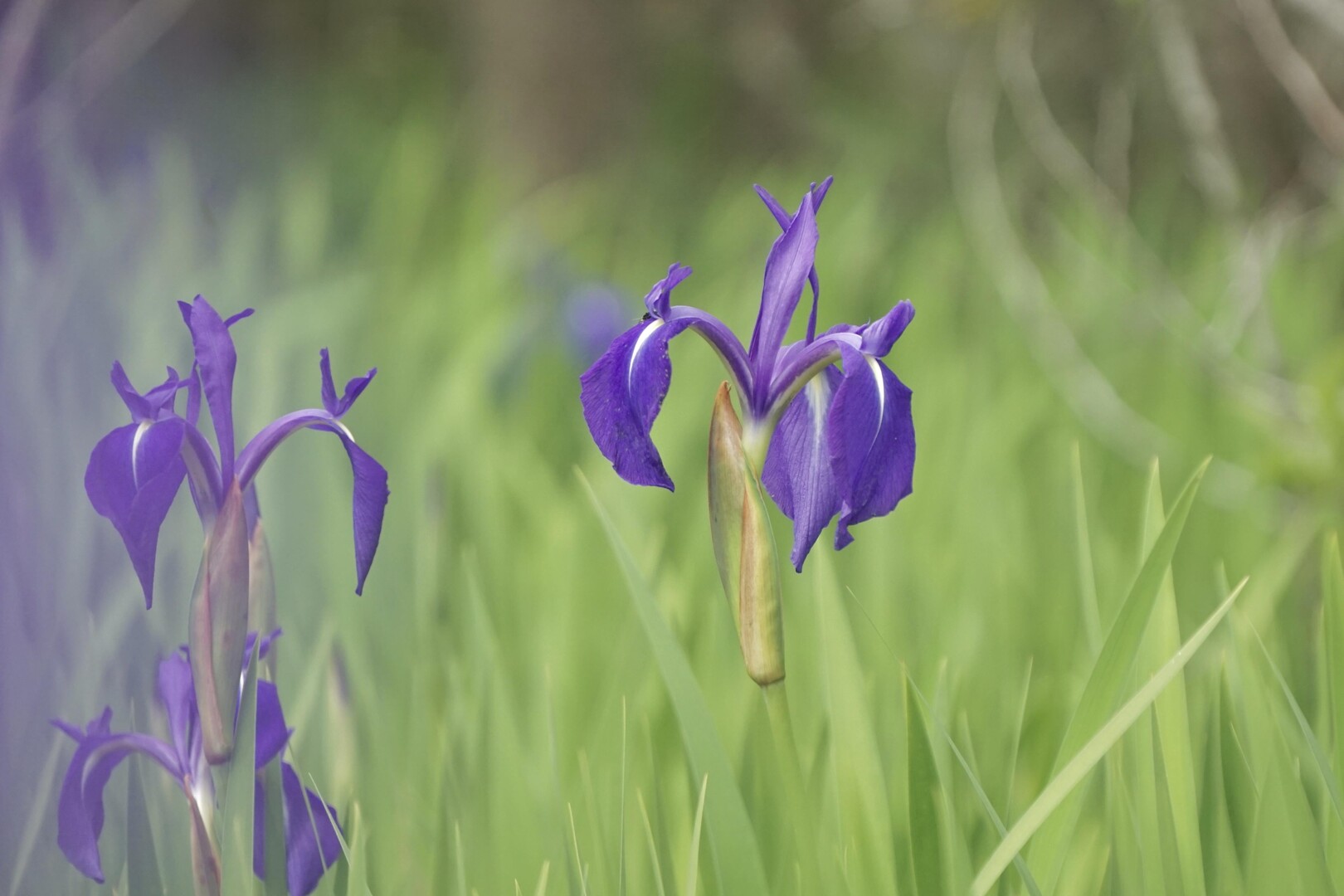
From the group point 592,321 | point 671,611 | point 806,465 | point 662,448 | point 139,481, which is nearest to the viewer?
point 139,481

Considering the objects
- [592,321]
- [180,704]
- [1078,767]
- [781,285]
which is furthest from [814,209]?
[592,321]

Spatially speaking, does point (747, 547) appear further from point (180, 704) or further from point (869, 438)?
point (180, 704)

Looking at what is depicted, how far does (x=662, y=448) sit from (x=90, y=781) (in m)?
0.94

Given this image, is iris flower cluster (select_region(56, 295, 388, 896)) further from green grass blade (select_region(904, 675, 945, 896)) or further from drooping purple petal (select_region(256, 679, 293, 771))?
green grass blade (select_region(904, 675, 945, 896))

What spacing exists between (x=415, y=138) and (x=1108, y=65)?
1639mm

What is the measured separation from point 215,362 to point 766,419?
0.24 metres

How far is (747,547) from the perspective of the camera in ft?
1.61

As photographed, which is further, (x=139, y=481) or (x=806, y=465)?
(x=806, y=465)

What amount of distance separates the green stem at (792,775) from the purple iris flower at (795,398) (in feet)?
0.19

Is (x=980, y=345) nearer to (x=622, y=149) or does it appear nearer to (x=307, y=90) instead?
(x=622, y=149)

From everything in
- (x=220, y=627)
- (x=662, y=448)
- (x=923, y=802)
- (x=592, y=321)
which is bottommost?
(x=923, y=802)

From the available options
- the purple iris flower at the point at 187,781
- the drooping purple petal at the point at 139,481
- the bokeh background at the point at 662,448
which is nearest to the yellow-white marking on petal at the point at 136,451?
the drooping purple petal at the point at 139,481

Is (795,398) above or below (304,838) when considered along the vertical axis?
above

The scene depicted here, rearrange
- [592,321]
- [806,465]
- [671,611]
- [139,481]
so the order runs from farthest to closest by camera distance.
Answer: [592,321]
[671,611]
[806,465]
[139,481]
